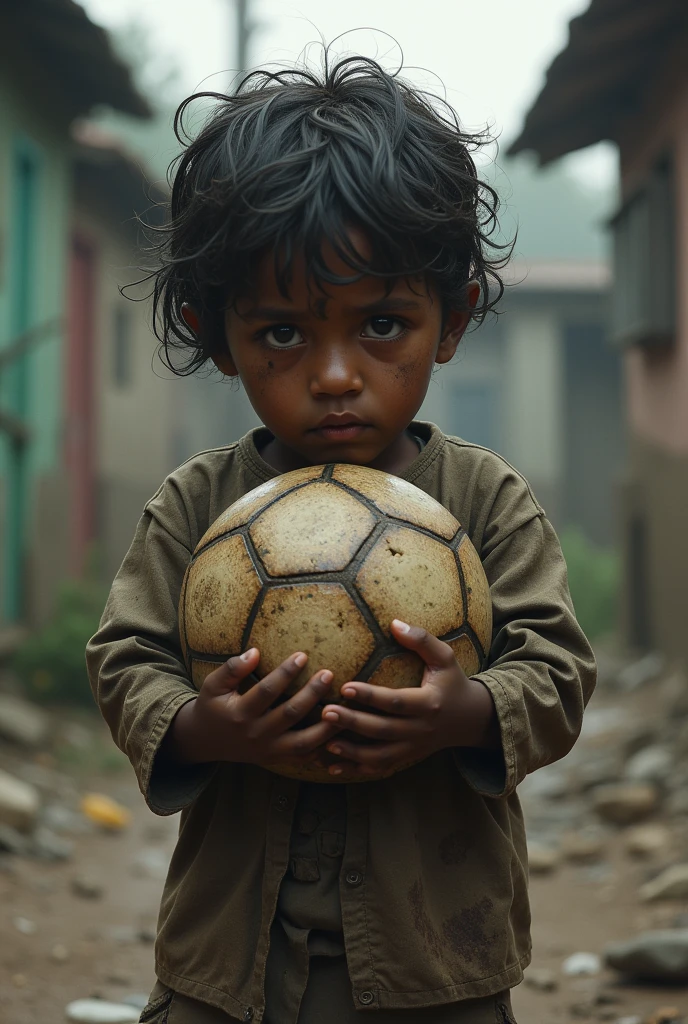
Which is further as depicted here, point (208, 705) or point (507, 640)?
point (507, 640)

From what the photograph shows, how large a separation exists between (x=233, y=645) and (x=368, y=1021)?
682 mm

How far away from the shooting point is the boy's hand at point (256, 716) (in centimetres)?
180

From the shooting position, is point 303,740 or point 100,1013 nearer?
point 303,740

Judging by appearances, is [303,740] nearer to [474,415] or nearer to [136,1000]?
[136,1000]

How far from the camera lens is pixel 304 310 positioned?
2018 mm

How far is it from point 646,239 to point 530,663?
7448mm

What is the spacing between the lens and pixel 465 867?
2.10 meters

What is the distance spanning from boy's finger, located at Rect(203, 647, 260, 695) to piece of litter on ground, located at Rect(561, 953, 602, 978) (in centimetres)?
291

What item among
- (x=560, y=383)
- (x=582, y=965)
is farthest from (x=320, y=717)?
(x=560, y=383)

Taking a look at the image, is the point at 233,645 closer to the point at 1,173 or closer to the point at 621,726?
the point at 621,726

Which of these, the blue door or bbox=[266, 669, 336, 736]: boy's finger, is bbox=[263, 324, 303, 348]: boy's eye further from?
the blue door

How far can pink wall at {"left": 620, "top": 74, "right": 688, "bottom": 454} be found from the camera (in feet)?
26.8

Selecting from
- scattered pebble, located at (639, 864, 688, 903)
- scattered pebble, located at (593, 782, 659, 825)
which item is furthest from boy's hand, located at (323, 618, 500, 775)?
scattered pebble, located at (593, 782, 659, 825)

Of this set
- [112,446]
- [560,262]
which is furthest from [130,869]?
[560,262]
